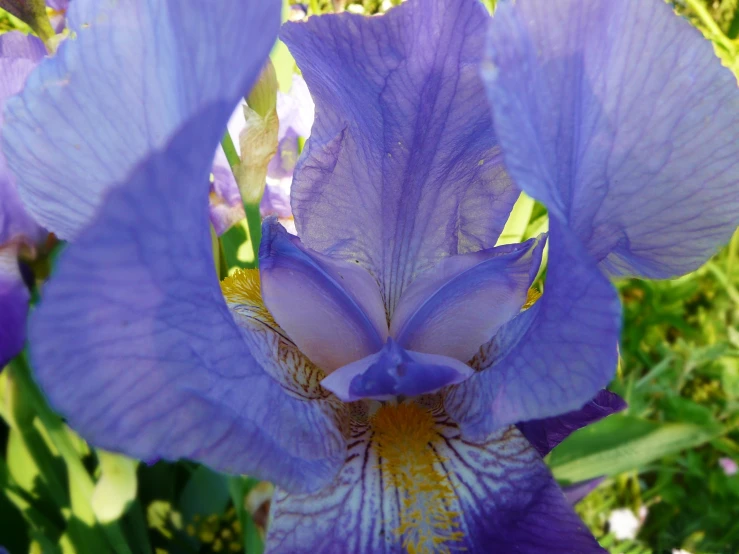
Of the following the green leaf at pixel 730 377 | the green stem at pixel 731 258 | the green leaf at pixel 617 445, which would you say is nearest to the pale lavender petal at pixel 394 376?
the green leaf at pixel 617 445

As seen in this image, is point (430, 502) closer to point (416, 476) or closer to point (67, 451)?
point (416, 476)

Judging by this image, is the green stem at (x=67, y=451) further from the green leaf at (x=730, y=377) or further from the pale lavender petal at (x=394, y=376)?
the green leaf at (x=730, y=377)

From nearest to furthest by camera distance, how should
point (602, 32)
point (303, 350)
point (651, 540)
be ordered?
point (602, 32)
point (303, 350)
point (651, 540)

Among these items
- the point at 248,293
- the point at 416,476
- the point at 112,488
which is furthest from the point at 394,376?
the point at 112,488

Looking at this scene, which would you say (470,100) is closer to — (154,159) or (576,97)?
(576,97)

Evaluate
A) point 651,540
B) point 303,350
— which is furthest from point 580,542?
point 651,540

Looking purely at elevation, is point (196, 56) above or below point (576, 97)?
below
